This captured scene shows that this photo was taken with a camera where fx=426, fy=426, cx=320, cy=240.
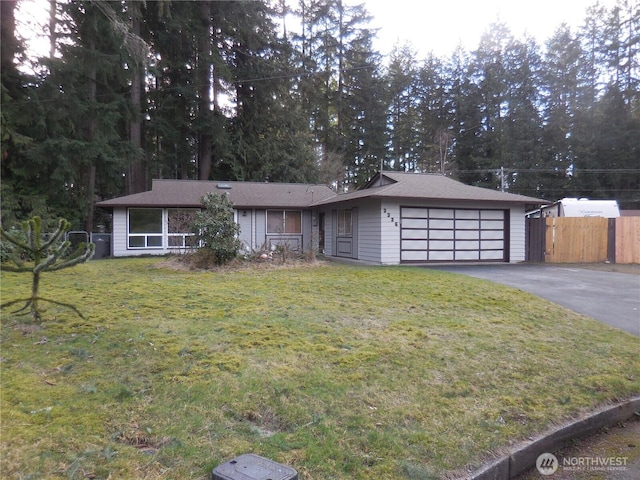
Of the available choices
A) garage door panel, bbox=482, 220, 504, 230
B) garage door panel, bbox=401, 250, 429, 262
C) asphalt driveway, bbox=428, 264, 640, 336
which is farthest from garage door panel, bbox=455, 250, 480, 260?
asphalt driveway, bbox=428, 264, 640, 336

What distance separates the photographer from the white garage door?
15625mm

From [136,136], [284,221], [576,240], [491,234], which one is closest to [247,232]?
[284,221]

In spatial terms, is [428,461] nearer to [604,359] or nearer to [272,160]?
[604,359]

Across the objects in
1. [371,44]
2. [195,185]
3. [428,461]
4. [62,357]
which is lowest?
[428,461]

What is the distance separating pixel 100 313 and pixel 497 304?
6.43 meters

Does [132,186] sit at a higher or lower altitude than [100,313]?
higher

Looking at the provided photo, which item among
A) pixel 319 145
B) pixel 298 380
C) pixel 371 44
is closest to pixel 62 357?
pixel 298 380

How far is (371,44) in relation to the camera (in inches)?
1497

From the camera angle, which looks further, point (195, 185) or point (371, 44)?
point (371, 44)

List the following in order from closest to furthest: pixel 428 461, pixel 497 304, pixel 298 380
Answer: pixel 428 461
pixel 298 380
pixel 497 304

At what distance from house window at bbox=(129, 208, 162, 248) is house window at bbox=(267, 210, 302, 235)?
5012 mm

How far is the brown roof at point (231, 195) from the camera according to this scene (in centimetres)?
1880

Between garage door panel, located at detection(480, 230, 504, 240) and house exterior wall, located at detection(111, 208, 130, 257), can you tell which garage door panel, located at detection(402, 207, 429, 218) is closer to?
garage door panel, located at detection(480, 230, 504, 240)

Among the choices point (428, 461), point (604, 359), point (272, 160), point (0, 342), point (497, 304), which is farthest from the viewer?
point (272, 160)
